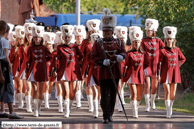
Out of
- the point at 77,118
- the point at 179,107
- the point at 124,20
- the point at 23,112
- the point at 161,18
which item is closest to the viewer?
the point at 77,118

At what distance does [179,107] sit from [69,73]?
412cm

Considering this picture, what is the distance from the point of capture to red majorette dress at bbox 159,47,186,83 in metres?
11.6

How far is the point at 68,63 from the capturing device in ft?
37.7

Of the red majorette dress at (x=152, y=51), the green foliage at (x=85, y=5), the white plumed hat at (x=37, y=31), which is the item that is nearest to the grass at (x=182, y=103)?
the red majorette dress at (x=152, y=51)

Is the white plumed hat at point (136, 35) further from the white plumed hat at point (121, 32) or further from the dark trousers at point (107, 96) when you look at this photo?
the dark trousers at point (107, 96)

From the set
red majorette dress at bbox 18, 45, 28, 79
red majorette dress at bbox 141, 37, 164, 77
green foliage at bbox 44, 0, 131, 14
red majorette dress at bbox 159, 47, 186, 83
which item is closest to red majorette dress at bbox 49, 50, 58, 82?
red majorette dress at bbox 18, 45, 28, 79

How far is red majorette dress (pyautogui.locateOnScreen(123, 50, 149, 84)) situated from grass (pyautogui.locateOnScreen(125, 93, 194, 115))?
1995mm

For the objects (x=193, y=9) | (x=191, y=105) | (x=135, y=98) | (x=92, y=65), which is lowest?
(x=191, y=105)

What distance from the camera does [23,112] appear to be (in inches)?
479

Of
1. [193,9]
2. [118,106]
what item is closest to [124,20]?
[193,9]

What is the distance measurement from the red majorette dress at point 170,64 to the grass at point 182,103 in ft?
4.70

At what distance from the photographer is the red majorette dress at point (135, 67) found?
37.5 ft

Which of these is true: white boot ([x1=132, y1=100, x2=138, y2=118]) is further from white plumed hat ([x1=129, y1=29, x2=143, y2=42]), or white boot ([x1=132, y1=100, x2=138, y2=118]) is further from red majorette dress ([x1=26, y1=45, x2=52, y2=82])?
red majorette dress ([x1=26, y1=45, x2=52, y2=82])

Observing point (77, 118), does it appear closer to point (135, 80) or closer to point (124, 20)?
point (135, 80)
